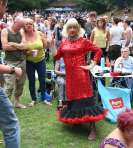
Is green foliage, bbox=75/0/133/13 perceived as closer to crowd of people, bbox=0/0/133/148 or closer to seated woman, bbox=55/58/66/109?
crowd of people, bbox=0/0/133/148

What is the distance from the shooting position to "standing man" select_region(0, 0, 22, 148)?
15.2 ft

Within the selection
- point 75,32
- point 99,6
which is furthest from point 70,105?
point 99,6

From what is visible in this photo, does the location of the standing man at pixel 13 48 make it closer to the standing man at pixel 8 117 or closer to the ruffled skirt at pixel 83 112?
the ruffled skirt at pixel 83 112

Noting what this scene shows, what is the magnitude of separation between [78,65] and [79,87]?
1.00ft

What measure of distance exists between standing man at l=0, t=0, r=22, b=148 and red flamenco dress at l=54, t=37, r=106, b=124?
78.2 inches

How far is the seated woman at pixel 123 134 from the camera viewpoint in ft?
10.6

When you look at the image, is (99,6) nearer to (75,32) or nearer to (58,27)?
(58,27)

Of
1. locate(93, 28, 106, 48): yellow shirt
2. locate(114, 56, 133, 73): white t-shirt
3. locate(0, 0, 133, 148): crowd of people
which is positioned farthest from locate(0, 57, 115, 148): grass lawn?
locate(93, 28, 106, 48): yellow shirt

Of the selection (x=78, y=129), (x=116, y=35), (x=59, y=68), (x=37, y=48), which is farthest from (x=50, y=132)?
(x=116, y=35)

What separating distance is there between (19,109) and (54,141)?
80.9 inches

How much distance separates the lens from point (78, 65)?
22.4ft

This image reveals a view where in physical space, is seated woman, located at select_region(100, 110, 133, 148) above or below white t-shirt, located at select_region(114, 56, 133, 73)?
above

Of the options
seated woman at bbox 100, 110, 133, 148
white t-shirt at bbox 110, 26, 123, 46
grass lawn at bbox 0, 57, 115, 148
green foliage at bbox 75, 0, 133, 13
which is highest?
seated woman at bbox 100, 110, 133, 148

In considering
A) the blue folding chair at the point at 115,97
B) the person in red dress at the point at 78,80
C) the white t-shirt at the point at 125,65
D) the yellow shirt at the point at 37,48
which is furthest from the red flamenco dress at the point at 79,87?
the white t-shirt at the point at 125,65
